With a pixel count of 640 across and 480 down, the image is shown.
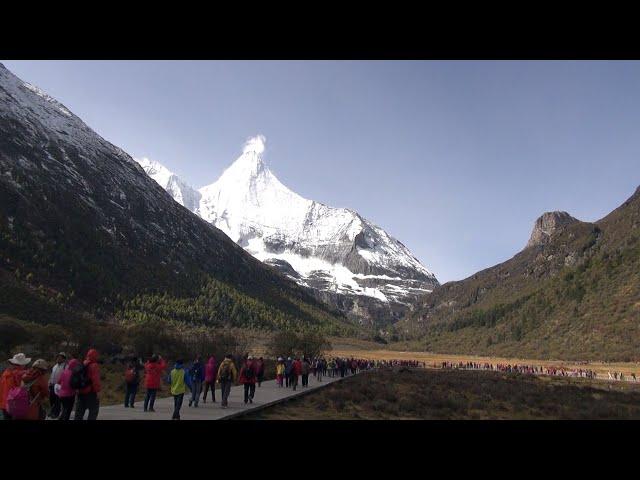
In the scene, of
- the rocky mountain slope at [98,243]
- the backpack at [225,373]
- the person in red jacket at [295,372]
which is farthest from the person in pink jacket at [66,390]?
the rocky mountain slope at [98,243]

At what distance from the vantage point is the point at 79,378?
28.4ft

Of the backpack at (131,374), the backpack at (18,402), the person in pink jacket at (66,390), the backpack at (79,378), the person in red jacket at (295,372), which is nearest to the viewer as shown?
the backpack at (18,402)

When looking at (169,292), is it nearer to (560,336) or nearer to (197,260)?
(197,260)

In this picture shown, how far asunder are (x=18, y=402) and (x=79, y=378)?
2041 millimetres

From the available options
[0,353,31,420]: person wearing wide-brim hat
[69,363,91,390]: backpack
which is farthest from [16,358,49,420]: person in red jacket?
[69,363,91,390]: backpack

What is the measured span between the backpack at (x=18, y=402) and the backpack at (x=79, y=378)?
1937 millimetres

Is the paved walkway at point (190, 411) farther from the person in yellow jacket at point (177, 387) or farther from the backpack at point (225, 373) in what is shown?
the backpack at point (225, 373)

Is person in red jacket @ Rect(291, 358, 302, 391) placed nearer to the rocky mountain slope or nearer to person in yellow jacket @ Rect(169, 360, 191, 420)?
person in yellow jacket @ Rect(169, 360, 191, 420)

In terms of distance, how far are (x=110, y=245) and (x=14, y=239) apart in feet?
106

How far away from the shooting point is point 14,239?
9388 cm

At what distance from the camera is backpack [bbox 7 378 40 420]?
660 centimetres

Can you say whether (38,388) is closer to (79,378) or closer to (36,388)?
(36,388)

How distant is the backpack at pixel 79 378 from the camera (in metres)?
8.60
